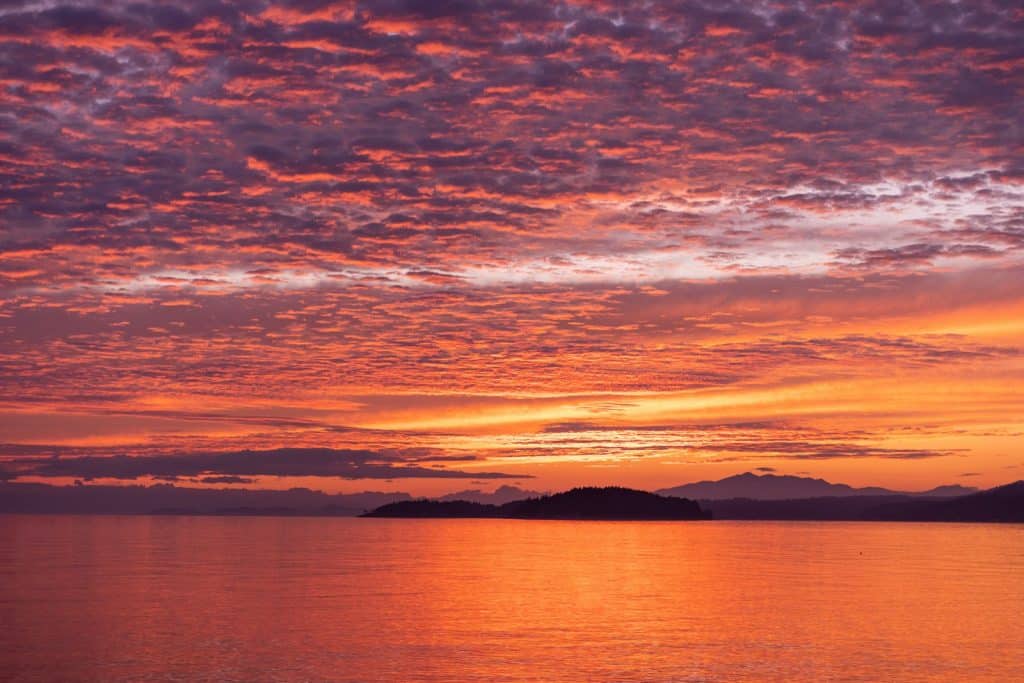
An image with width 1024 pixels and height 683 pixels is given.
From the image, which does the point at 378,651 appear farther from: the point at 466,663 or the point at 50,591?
the point at 50,591

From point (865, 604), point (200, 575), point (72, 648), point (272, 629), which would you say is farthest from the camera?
point (200, 575)

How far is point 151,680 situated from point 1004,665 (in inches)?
1557

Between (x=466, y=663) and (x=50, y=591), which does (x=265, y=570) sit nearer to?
(x=50, y=591)

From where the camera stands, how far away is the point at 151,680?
48438mm

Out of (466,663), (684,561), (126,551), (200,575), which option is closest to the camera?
(466,663)

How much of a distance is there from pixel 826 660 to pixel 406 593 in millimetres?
42657

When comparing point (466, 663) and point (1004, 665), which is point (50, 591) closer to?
point (466, 663)

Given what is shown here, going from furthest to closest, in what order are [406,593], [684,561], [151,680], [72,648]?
[684,561] → [406,593] → [72,648] → [151,680]

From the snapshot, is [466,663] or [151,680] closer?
[151,680]

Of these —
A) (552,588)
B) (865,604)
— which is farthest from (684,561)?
(865,604)

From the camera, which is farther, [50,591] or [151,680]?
[50,591]

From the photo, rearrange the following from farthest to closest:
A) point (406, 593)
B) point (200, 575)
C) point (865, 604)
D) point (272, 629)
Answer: point (200, 575) < point (406, 593) < point (865, 604) < point (272, 629)

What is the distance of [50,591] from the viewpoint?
8919 cm

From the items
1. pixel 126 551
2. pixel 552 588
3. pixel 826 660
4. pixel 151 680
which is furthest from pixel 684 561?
pixel 151 680
